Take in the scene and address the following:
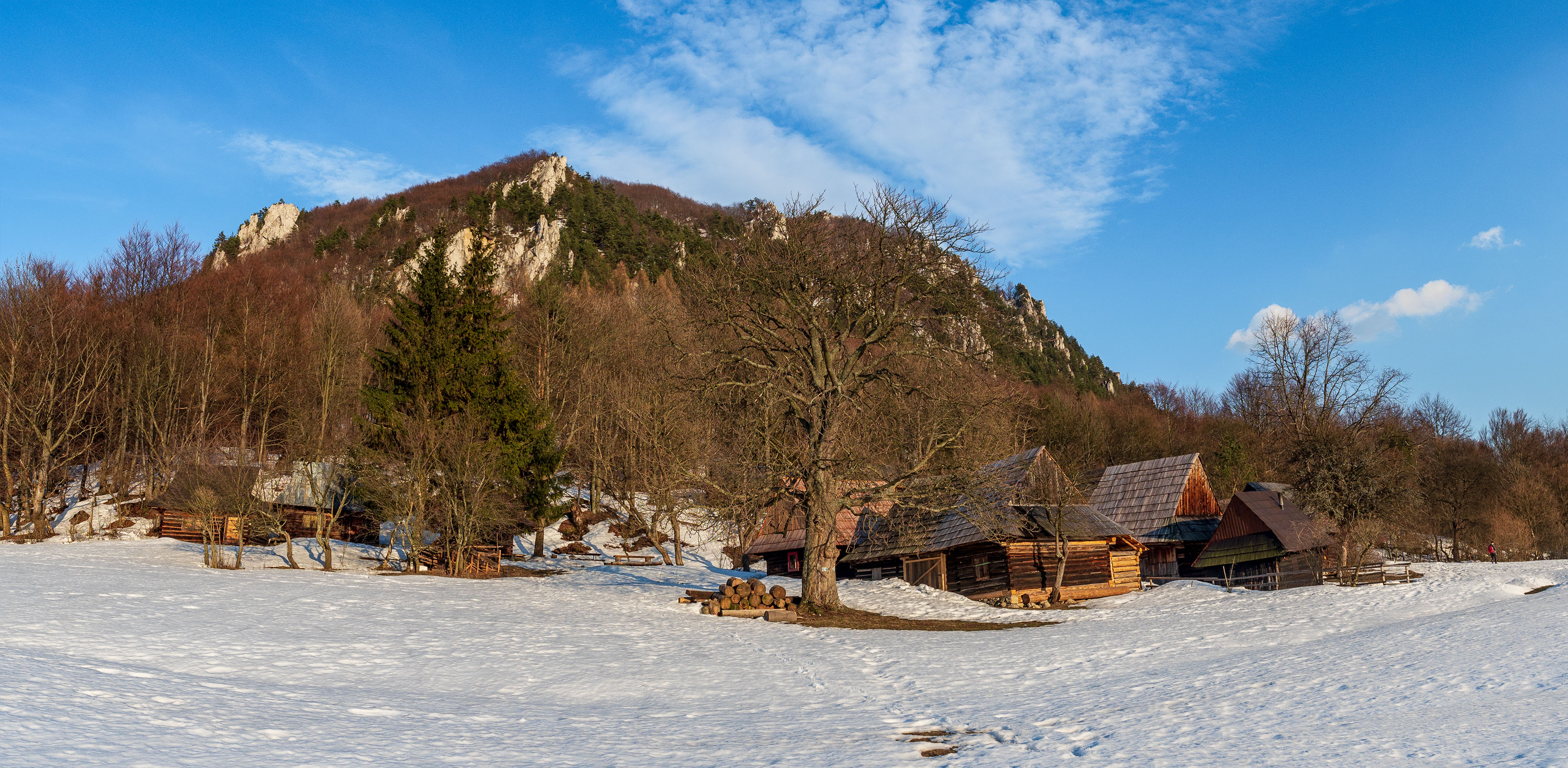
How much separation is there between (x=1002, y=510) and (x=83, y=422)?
42.3 meters

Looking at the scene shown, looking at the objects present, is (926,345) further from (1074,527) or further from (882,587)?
(1074,527)

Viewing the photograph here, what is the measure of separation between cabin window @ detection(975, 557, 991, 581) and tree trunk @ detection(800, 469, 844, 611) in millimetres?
9488

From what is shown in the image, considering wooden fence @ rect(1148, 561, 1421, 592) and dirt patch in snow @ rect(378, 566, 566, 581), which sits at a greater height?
wooden fence @ rect(1148, 561, 1421, 592)

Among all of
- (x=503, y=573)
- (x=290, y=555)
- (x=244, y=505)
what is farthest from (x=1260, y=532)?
(x=244, y=505)

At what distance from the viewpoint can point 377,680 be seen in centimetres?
1357

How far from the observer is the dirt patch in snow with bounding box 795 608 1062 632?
73.1ft

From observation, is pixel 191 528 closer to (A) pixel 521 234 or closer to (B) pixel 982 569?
(B) pixel 982 569

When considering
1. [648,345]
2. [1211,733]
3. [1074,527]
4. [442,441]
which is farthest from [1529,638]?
[648,345]

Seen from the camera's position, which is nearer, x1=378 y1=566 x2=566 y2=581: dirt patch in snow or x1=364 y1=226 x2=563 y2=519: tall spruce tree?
x1=378 y1=566 x2=566 y2=581: dirt patch in snow

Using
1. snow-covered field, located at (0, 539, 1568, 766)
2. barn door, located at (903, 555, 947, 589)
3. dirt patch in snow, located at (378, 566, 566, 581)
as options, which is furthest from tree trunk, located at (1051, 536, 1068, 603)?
dirt patch in snow, located at (378, 566, 566, 581)

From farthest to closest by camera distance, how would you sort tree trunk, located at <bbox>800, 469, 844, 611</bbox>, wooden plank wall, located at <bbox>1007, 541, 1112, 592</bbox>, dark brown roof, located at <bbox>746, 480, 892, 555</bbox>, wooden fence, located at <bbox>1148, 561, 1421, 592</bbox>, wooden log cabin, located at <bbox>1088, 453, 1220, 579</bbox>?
wooden log cabin, located at <bbox>1088, 453, 1220, 579</bbox> → dark brown roof, located at <bbox>746, 480, 892, 555</bbox> → wooden plank wall, located at <bbox>1007, 541, 1112, 592</bbox> → wooden fence, located at <bbox>1148, 561, 1421, 592</bbox> → tree trunk, located at <bbox>800, 469, 844, 611</bbox>

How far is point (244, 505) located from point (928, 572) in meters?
24.9

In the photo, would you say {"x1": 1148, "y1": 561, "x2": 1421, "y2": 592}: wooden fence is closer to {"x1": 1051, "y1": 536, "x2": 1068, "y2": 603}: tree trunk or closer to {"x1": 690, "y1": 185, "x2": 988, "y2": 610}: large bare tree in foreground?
{"x1": 1051, "y1": 536, "x2": 1068, "y2": 603}: tree trunk

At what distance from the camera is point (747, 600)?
24.0 meters
